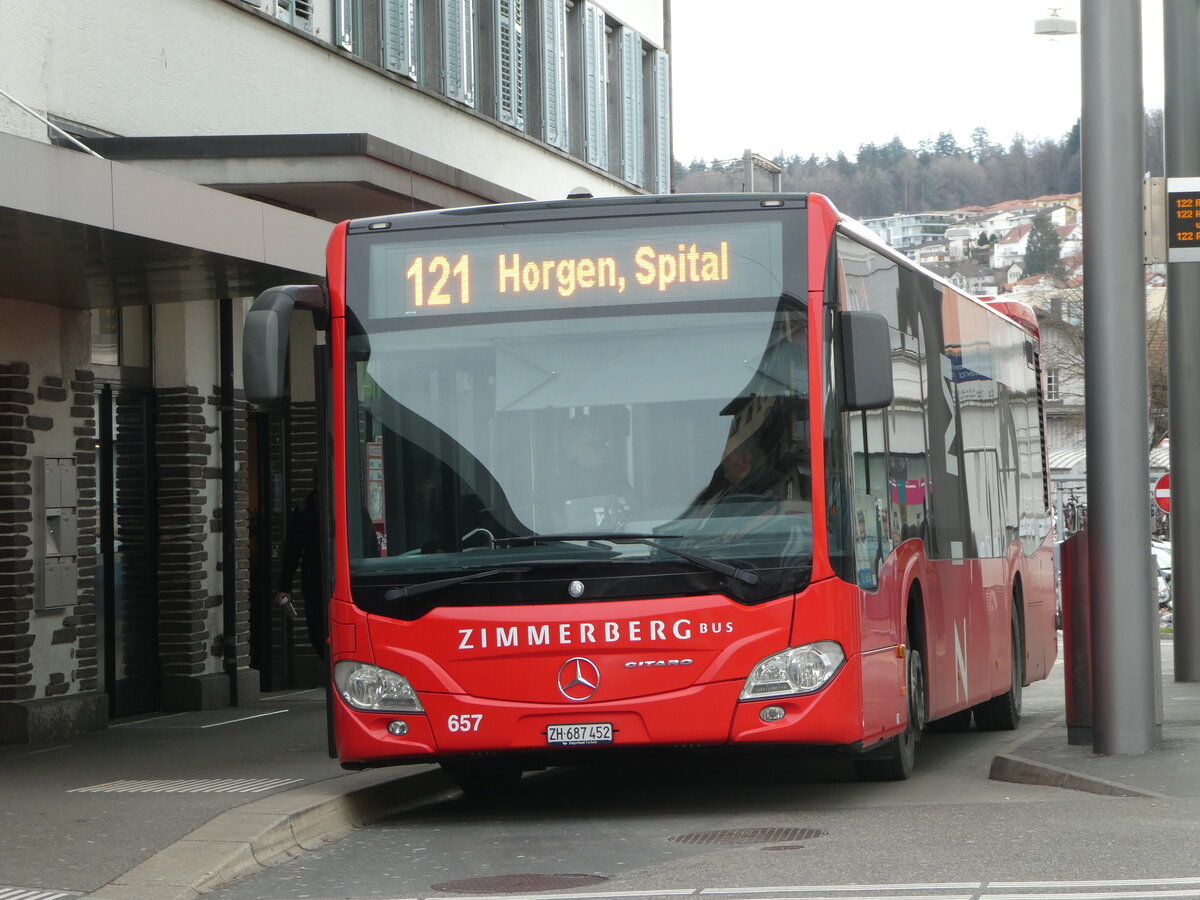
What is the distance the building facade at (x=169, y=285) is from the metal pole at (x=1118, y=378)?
5033mm

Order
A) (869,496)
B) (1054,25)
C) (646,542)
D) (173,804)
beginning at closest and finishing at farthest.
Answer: (646,542) → (869,496) → (173,804) → (1054,25)

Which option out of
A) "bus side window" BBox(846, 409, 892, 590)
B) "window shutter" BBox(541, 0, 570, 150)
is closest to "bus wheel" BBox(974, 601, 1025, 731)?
"bus side window" BBox(846, 409, 892, 590)

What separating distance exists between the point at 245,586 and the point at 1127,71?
8.87 meters

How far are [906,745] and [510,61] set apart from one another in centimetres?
1300

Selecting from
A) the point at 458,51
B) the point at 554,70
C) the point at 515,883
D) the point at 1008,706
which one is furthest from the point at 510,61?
the point at 515,883

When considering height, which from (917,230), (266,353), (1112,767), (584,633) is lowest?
(1112,767)

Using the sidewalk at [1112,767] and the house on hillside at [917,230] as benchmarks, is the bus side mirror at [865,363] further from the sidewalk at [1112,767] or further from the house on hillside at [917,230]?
the house on hillside at [917,230]

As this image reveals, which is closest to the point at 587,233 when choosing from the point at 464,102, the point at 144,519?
the point at 144,519

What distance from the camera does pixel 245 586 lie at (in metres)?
16.7

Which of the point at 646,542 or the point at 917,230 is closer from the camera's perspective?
the point at 646,542

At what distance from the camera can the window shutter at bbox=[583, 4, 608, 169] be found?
2420 cm

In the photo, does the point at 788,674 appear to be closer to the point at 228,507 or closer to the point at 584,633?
the point at 584,633

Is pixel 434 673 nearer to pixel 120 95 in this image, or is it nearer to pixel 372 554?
pixel 372 554

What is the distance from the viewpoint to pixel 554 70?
907 inches
